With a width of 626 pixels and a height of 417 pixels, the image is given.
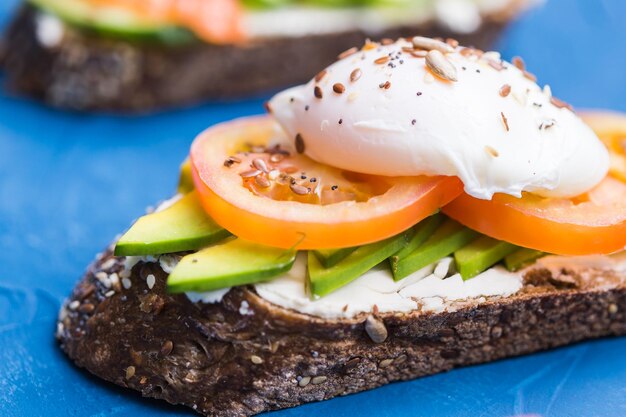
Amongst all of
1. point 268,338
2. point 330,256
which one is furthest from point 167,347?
point 330,256

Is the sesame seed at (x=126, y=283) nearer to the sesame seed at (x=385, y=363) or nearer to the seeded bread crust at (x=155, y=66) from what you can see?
the sesame seed at (x=385, y=363)

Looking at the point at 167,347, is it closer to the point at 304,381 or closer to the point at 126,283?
the point at 126,283

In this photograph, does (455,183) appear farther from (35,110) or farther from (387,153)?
→ (35,110)

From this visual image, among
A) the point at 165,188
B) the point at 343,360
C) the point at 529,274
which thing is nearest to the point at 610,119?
the point at 529,274

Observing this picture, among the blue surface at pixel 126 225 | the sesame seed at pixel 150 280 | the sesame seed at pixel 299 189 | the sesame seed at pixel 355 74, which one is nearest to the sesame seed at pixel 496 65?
the sesame seed at pixel 355 74

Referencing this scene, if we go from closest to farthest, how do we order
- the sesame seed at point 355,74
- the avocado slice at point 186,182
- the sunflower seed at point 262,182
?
the sunflower seed at point 262,182 < the sesame seed at point 355,74 < the avocado slice at point 186,182
